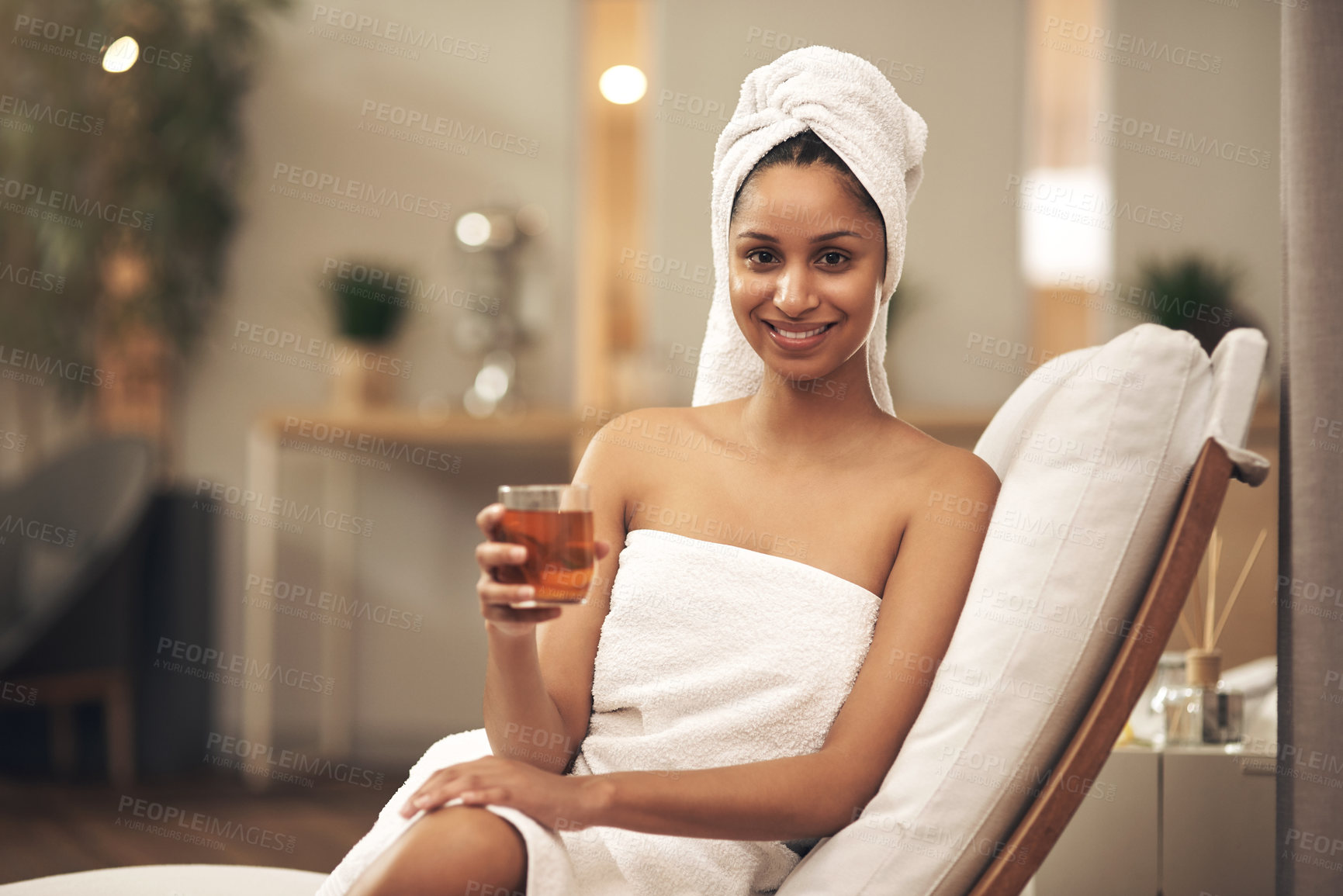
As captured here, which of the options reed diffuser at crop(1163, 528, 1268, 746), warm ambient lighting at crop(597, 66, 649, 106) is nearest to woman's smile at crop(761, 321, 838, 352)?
reed diffuser at crop(1163, 528, 1268, 746)

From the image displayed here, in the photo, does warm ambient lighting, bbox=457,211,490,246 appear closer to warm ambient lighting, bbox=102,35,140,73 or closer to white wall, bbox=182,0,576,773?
white wall, bbox=182,0,576,773

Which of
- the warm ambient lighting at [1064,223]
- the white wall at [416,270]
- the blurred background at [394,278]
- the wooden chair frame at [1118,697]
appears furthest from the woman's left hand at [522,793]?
the warm ambient lighting at [1064,223]

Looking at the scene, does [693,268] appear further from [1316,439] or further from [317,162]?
[1316,439]

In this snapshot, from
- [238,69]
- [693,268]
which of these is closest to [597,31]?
[693,268]

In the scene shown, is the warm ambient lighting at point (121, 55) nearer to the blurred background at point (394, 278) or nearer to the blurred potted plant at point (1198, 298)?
the blurred background at point (394, 278)

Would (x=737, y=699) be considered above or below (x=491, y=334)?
below

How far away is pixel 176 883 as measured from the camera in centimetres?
139

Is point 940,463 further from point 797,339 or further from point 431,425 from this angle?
point 431,425

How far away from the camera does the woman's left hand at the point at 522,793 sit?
→ 101cm

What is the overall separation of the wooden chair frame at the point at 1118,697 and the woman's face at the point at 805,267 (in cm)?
39

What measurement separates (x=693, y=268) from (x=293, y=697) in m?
2.04

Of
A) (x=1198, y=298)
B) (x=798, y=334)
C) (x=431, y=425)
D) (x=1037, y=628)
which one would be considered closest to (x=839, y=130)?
(x=798, y=334)

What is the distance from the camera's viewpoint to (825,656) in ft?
4.01

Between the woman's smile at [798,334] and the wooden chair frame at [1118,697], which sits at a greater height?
the woman's smile at [798,334]
